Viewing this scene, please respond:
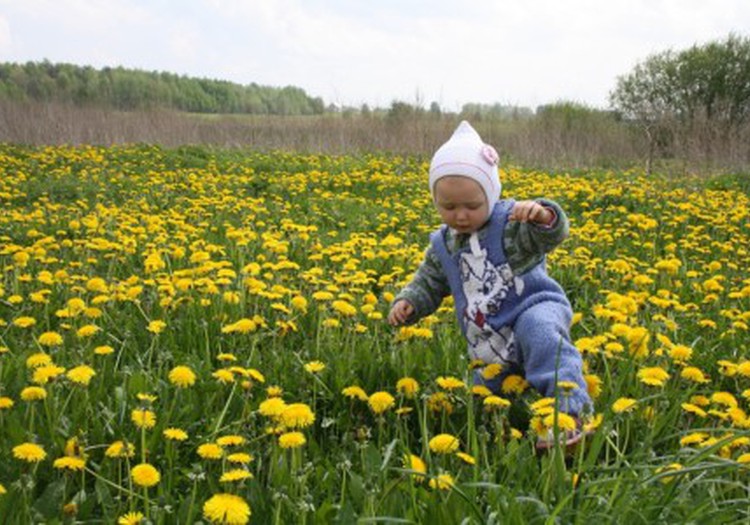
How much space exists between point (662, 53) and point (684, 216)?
19.5 m

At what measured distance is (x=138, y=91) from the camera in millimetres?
24219

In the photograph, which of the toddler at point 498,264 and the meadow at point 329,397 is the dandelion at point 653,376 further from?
the toddler at point 498,264

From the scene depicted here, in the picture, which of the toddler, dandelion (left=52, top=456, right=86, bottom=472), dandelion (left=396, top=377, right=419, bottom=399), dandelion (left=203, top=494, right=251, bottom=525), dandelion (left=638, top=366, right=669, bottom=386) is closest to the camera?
dandelion (left=203, top=494, right=251, bottom=525)

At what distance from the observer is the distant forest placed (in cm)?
2103

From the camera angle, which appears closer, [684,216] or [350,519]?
[350,519]

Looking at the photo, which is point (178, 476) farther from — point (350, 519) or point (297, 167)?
point (297, 167)

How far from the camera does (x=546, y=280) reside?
2.59m

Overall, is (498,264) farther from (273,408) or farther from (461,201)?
(273,408)

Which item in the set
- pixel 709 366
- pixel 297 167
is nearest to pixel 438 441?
→ pixel 709 366

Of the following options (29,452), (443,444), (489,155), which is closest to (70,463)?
(29,452)

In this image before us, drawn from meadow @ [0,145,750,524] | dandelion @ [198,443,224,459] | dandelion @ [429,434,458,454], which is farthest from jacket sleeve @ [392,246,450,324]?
dandelion @ [198,443,224,459]

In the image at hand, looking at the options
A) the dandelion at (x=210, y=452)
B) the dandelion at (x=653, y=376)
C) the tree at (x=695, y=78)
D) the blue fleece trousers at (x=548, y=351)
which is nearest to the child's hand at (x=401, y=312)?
the blue fleece trousers at (x=548, y=351)

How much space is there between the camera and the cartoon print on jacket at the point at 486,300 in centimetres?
255

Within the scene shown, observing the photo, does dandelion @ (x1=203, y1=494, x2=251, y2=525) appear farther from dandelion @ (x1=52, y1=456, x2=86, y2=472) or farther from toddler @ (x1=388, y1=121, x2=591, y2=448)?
toddler @ (x1=388, y1=121, x2=591, y2=448)
